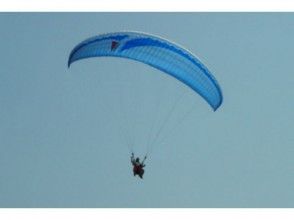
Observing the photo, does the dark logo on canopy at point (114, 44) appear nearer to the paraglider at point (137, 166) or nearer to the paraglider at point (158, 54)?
the paraglider at point (158, 54)

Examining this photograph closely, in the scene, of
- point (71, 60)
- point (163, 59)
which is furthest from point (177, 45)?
point (71, 60)

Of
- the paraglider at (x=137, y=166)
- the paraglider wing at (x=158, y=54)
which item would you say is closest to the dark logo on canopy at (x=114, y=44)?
the paraglider wing at (x=158, y=54)

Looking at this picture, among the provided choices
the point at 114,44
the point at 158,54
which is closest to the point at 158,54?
the point at 158,54

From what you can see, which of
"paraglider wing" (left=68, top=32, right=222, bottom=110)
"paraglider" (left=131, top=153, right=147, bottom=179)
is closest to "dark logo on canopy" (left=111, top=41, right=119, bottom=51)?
"paraglider wing" (left=68, top=32, right=222, bottom=110)

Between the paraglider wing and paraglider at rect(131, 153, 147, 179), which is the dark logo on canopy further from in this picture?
paraglider at rect(131, 153, 147, 179)

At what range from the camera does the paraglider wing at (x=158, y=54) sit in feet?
146

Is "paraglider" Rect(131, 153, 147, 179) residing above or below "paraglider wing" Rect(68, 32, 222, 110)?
below

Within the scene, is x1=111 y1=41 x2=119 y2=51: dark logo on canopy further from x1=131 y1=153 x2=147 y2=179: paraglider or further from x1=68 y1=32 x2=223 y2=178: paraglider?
x1=131 y1=153 x2=147 y2=179: paraglider

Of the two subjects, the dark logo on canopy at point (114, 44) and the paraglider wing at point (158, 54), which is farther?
the dark logo on canopy at point (114, 44)

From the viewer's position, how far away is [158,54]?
44750 mm

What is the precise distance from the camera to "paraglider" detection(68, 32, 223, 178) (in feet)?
146

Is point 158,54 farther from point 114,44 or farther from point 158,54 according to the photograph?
point 114,44

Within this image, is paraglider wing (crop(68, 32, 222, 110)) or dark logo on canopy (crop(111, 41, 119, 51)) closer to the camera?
paraglider wing (crop(68, 32, 222, 110))

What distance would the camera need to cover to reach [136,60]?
4506 cm
